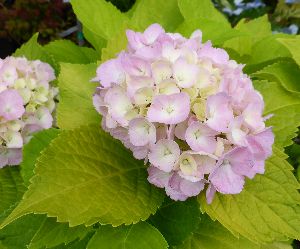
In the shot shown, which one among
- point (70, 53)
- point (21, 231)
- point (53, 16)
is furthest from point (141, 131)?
point (53, 16)

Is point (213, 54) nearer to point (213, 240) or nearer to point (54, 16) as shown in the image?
point (213, 240)

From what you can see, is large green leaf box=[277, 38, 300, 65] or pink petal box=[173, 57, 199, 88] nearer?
pink petal box=[173, 57, 199, 88]

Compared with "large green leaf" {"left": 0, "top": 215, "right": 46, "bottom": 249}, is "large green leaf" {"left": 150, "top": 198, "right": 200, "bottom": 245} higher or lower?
higher

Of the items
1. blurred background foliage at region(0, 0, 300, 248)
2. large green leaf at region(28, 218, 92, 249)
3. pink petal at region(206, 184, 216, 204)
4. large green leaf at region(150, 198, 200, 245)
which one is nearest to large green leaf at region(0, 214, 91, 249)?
large green leaf at region(28, 218, 92, 249)

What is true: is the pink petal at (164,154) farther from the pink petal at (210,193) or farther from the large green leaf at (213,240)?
the large green leaf at (213,240)

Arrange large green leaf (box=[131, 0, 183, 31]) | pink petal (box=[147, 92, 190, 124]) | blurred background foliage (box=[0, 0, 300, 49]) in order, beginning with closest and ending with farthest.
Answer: pink petal (box=[147, 92, 190, 124]), large green leaf (box=[131, 0, 183, 31]), blurred background foliage (box=[0, 0, 300, 49])

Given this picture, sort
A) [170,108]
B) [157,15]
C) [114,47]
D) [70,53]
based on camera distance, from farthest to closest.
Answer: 1. [70,53]
2. [157,15]
3. [114,47]
4. [170,108]

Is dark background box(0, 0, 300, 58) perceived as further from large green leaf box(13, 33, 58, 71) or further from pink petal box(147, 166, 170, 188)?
pink petal box(147, 166, 170, 188)
